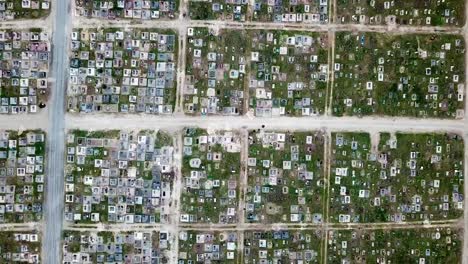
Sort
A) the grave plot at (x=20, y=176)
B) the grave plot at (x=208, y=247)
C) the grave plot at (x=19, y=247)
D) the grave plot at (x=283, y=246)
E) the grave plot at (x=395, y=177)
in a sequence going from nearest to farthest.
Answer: the grave plot at (x=19, y=247)
the grave plot at (x=20, y=176)
the grave plot at (x=208, y=247)
the grave plot at (x=283, y=246)
the grave plot at (x=395, y=177)

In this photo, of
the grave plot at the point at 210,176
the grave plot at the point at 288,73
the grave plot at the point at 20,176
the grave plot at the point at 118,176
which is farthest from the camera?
the grave plot at the point at 288,73

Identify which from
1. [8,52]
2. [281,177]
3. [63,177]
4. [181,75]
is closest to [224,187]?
[281,177]

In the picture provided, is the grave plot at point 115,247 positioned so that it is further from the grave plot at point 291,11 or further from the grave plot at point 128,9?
the grave plot at point 291,11

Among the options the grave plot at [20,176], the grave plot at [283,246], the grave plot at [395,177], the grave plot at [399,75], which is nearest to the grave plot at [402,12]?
the grave plot at [399,75]

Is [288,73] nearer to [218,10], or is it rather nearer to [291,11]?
[291,11]

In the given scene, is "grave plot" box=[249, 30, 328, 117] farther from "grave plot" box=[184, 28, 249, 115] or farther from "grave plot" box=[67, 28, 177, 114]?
"grave plot" box=[67, 28, 177, 114]

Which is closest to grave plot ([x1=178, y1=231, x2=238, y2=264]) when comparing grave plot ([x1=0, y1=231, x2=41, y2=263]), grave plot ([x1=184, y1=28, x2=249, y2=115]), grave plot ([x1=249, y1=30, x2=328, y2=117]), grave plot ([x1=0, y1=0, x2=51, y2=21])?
grave plot ([x1=184, y1=28, x2=249, y2=115])
